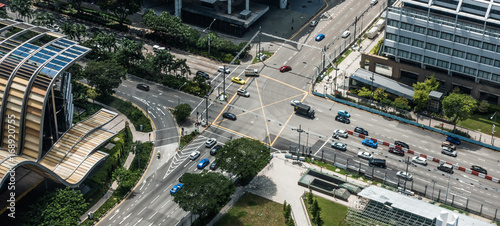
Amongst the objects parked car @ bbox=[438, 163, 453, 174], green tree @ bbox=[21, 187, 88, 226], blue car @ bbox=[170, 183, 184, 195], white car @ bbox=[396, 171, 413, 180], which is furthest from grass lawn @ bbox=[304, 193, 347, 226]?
green tree @ bbox=[21, 187, 88, 226]

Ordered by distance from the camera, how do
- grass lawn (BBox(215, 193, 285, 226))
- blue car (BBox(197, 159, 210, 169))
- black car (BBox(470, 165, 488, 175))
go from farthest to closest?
blue car (BBox(197, 159, 210, 169)), black car (BBox(470, 165, 488, 175)), grass lawn (BBox(215, 193, 285, 226))

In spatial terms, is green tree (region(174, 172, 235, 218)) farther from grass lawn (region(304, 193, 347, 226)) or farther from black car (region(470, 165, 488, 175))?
black car (region(470, 165, 488, 175))

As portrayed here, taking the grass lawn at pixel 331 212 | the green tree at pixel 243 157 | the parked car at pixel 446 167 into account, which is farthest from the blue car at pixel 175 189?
the parked car at pixel 446 167

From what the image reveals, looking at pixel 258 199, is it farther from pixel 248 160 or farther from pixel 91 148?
pixel 91 148

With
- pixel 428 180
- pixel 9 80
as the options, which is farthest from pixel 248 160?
pixel 9 80

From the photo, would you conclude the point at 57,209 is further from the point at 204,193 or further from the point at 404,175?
the point at 404,175
